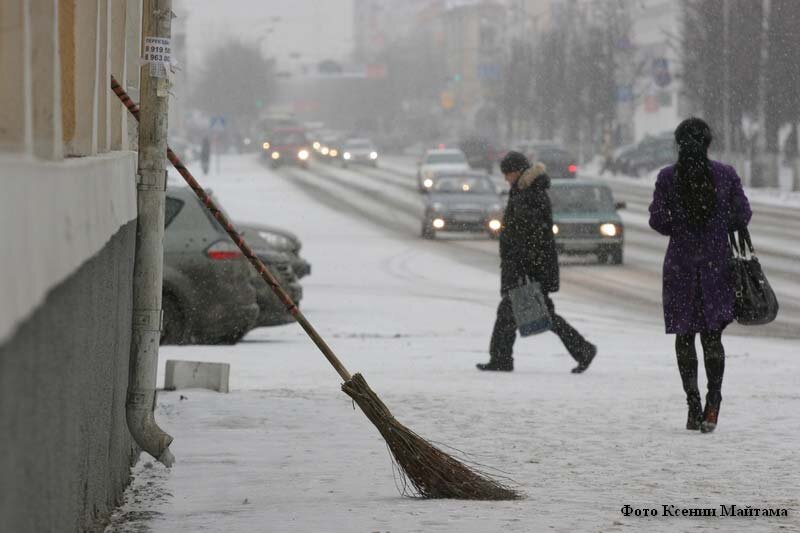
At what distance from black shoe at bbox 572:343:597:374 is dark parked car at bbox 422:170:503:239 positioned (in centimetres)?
2316

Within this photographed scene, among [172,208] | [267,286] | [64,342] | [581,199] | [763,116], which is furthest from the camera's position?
[763,116]

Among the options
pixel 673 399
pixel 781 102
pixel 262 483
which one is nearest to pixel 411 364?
pixel 673 399

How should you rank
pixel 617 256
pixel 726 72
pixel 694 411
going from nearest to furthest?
pixel 694 411
pixel 617 256
pixel 726 72

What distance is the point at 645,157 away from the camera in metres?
76.0

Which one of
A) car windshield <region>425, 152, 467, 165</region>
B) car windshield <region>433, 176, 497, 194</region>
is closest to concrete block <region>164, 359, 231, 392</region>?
car windshield <region>433, 176, 497, 194</region>

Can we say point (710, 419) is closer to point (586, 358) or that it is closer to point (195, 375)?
point (195, 375)

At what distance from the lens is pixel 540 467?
25.5ft

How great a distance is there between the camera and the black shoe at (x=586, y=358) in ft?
41.8

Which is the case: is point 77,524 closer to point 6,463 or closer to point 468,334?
point 6,463

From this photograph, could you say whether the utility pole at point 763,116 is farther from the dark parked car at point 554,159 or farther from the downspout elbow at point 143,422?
the downspout elbow at point 143,422

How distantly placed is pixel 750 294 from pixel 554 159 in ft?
204

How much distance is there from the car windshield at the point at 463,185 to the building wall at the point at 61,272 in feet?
100

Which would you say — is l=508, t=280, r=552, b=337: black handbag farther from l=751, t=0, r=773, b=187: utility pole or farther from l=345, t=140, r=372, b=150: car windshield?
l=345, t=140, r=372, b=150: car windshield

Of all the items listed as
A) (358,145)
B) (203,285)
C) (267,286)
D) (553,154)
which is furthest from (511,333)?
(358,145)
